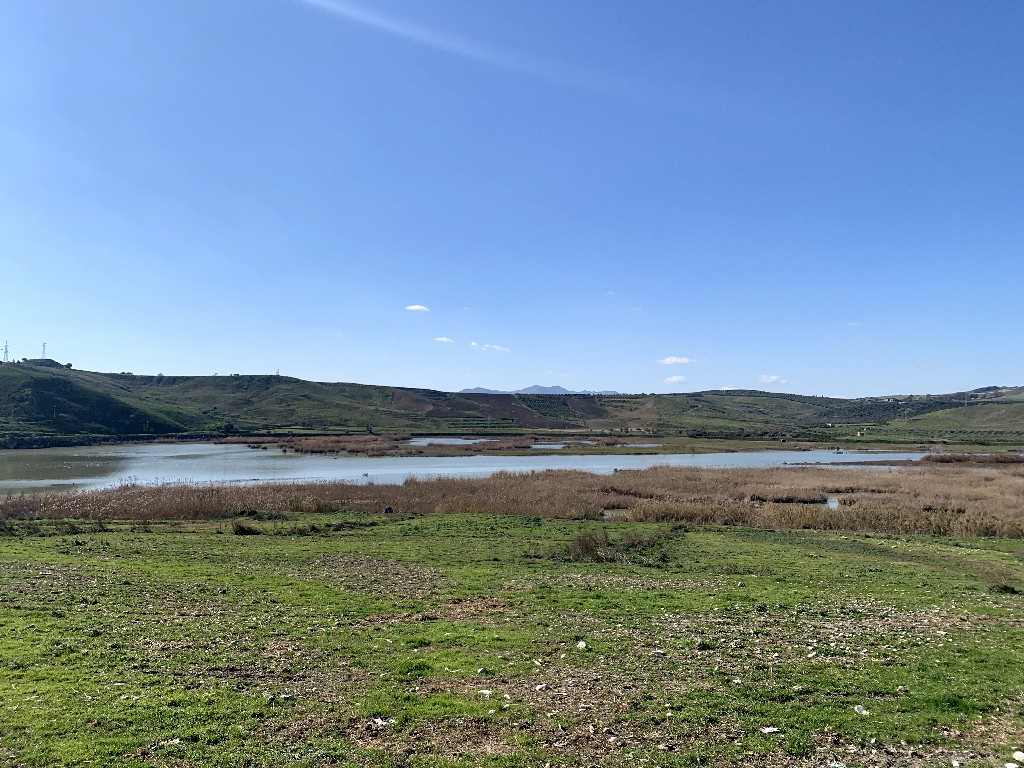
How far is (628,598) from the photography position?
61.7ft

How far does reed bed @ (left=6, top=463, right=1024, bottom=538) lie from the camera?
39438mm

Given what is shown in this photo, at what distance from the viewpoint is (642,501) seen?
45.8m

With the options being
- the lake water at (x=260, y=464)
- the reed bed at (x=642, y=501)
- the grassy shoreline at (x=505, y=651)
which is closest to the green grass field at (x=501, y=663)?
the grassy shoreline at (x=505, y=651)

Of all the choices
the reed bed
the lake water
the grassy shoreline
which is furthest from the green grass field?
the lake water

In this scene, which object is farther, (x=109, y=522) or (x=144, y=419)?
(x=144, y=419)

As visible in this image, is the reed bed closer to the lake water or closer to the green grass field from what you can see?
the green grass field

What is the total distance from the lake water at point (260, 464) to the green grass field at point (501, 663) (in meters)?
46.2

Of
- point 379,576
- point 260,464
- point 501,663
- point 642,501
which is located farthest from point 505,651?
point 260,464

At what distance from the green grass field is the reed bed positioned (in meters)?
14.8

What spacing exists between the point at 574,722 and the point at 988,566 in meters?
24.0

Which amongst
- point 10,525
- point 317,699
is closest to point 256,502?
point 10,525

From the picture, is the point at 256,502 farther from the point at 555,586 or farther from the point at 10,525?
the point at 555,586

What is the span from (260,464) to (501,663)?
82273 millimetres

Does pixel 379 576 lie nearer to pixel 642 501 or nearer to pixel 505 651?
pixel 505 651
